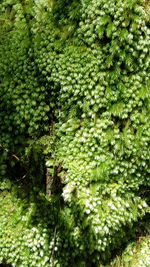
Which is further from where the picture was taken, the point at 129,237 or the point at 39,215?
the point at 129,237

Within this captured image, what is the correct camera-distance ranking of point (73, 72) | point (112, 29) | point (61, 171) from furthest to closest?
point (61, 171)
point (73, 72)
point (112, 29)

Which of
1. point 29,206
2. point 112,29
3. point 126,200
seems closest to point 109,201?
point 126,200

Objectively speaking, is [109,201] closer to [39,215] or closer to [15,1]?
[39,215]

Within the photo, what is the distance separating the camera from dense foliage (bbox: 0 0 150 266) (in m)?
3.38

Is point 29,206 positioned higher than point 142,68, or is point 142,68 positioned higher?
point 142,68

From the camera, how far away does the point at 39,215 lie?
3656mm

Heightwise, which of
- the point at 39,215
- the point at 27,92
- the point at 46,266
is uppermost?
the point at 27,92

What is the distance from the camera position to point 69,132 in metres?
3.62

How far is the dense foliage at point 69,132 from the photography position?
3375 mm

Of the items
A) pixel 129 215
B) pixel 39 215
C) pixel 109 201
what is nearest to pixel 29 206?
pixel 39 215

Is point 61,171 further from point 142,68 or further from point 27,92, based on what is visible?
point 142,68

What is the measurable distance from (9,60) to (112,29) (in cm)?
132

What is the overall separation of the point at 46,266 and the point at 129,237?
117 cm

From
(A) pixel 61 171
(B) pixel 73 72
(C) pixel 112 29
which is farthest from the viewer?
(A) pixel 61 171
